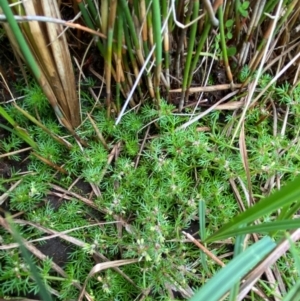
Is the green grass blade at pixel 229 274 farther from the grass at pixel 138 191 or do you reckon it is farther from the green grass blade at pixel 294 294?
the grass at pixel 138 191

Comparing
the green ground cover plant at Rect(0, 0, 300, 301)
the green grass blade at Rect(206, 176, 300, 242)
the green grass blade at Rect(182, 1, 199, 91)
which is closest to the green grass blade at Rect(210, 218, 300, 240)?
the green grass blade at Rect(206, 176, 300, 242)

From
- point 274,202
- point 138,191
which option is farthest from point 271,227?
point 138,191

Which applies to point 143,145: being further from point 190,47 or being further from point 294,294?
point 294,294

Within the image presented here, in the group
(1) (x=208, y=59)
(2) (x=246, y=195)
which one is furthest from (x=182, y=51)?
(2) (x=246, y=195)

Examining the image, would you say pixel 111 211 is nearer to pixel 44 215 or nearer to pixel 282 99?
pixel 44 215

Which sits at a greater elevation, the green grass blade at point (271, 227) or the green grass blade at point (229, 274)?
the green grass blade at point (229, 274)

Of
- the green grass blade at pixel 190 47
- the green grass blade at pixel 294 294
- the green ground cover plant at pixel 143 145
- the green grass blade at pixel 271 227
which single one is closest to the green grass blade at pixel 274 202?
the green grass blade at pixel 271 227
